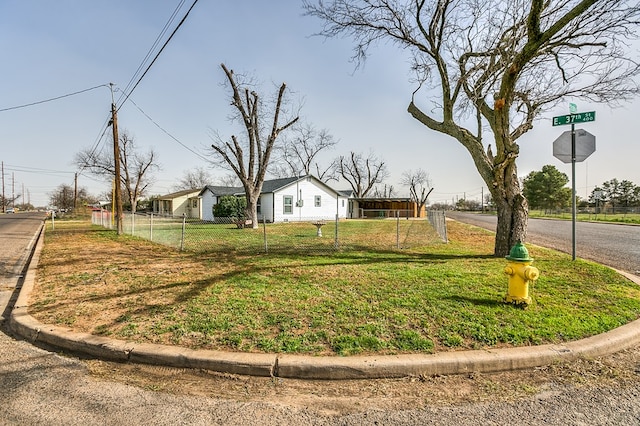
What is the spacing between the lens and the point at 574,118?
699 cm

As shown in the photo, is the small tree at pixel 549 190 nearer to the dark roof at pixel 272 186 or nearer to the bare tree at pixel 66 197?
the dark roof at pixel 272 186

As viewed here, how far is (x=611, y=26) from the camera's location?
7.23 metres

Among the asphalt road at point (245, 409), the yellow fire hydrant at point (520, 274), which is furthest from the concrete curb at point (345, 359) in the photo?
the yellow fire hydrant at point (520, 274)

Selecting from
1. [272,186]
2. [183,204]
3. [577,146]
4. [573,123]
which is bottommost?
[183,204]

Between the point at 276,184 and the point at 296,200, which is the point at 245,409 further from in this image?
the point at 276,184

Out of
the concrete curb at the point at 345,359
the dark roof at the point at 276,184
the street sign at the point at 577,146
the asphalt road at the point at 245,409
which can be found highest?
the dark roof at the point at 276,184

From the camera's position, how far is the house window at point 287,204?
28609 mm

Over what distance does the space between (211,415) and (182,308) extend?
2185 mm

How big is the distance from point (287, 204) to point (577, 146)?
75.8 feet

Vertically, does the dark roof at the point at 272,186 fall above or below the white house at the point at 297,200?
above

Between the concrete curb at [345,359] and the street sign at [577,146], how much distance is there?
5.05m

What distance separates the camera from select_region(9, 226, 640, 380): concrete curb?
294 centimetres

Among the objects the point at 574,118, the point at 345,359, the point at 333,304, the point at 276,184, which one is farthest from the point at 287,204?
the point at 345,359

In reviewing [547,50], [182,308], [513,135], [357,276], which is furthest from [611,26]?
[182,308]
